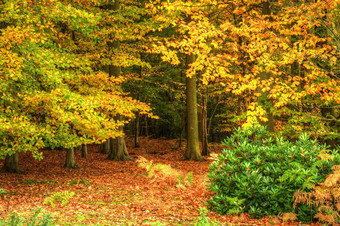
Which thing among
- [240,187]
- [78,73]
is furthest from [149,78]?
[240,187]

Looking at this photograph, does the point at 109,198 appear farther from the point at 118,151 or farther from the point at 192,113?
the point at 192,113

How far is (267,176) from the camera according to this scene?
23.0ft

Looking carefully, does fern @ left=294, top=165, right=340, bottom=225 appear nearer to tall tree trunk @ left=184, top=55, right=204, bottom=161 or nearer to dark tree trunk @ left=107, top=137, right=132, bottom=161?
tall tree trunk @ left=184, top=55, right=204, bottom=161

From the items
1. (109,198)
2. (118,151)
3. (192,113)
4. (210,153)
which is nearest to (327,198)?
(210,153)

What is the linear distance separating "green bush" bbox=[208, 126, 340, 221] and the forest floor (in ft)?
1.03

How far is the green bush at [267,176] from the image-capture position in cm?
675

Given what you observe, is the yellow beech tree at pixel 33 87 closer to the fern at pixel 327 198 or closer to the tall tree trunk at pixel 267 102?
the tall tree trunk at pixel 267 102

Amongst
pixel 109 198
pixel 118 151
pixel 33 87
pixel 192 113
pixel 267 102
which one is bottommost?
pixel 109 198

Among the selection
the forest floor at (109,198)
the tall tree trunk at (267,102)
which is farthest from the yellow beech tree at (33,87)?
the tall tree trunk at (267,102)

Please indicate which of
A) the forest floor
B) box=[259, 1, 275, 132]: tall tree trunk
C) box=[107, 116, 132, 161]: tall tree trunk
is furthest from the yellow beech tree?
box=[107, 116, 132, 161]: tall tree trunk

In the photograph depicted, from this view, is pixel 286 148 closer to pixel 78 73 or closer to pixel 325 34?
pixel 325 34

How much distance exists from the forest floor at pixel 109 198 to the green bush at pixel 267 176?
0.32 m

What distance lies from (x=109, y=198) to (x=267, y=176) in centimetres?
490

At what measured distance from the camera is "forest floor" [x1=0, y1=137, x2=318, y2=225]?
6.98 metres
